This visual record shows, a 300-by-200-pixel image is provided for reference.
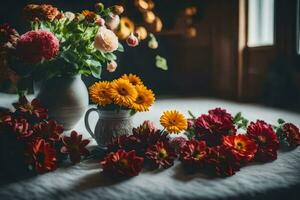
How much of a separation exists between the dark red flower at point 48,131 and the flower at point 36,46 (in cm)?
17

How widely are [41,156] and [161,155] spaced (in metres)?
0.24

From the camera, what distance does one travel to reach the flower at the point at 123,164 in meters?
0.75

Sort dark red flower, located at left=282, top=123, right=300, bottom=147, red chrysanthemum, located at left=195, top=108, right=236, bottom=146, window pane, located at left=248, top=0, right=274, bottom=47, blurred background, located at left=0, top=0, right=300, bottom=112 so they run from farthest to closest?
window pane, located at left=248, top=0, right=274, bottom=47 < blurred background, located at left=0, top=0, right=300, bottom=112 < dark red flower, located at left=282, top=123, right=300, bottom=147 < red chrysanthemum, located at left=195, top=108, right=236, bottom=146

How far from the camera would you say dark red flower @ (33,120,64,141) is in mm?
822

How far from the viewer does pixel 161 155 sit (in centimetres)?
81

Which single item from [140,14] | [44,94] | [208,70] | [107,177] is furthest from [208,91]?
[107,177]

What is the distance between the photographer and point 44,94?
3.38 feet

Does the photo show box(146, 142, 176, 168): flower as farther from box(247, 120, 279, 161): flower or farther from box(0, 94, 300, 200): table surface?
box(247, 120, 279, 161): flower

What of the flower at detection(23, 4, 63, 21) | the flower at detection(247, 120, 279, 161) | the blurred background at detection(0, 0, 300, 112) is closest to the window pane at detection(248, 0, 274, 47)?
the blurred background at detection(0, 0, 300, 112)

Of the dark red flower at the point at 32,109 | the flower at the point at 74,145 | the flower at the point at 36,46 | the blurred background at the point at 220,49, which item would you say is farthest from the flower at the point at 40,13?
the blurred background at the point at 220,49

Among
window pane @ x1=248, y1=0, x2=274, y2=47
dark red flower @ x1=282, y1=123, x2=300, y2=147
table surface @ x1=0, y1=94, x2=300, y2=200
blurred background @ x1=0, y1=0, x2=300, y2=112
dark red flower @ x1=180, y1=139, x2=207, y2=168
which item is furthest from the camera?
window pane @ x1=248, y1=0, x2=274, y2=47

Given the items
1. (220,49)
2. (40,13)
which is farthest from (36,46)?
(220,49)

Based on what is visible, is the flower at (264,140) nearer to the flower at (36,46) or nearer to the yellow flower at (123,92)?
the yellow flower at (123,92)

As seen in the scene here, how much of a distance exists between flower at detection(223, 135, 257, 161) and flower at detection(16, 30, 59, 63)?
44 centimetres
